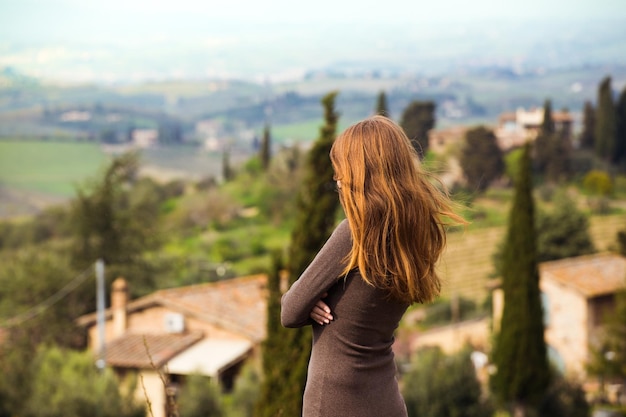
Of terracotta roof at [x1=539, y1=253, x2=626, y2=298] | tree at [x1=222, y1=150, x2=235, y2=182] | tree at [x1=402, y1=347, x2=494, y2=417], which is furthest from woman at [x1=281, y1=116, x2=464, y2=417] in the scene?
tree at [x1=222, y1=150, x2=235, y2=182]

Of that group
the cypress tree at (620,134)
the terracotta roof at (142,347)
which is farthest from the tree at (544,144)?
the terracotta roof at (142,347)

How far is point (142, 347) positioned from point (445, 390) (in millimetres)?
6597

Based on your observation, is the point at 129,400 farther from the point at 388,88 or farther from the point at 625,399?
the point at 388,88

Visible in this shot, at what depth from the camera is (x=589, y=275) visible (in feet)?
71.6

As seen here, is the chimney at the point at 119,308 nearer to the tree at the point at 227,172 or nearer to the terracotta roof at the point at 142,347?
the terracotta roof at the point at 142,347

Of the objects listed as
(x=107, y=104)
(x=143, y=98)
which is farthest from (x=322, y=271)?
(x=143, y=98)

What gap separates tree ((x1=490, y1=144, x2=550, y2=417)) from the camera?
1456 centimetres

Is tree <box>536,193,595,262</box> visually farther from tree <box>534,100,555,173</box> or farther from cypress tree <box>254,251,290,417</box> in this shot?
cypress tree <box>254,251,290,417</box>

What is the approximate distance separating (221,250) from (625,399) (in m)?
25.6

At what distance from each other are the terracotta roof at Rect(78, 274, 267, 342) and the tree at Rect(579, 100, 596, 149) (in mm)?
35688

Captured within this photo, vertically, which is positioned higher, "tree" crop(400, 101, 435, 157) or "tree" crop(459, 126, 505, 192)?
"tree" crop(400, 101, 435, 157)

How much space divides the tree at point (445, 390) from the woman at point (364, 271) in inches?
447

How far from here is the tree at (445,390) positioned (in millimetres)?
12820

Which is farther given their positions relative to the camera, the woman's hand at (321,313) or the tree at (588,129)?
the tree at (588,129)
